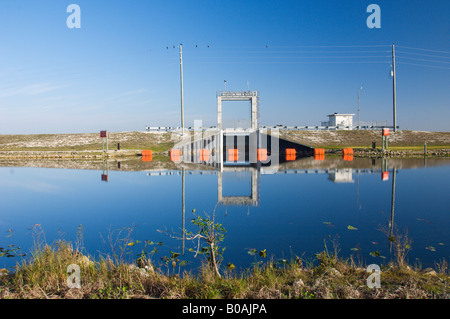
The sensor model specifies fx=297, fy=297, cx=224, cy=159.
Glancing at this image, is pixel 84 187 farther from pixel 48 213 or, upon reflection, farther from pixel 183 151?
pixel 183 151

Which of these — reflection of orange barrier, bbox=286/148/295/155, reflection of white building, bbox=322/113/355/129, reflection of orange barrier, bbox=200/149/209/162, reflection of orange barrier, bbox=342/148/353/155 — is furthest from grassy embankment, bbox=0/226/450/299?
reflection of white building, bbox=322/113/355/129

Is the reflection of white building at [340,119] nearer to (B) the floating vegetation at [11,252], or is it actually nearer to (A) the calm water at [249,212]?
(A) the calm water at [249,212]

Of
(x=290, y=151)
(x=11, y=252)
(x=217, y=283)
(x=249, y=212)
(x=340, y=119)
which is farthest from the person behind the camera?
(x=340, y=119)

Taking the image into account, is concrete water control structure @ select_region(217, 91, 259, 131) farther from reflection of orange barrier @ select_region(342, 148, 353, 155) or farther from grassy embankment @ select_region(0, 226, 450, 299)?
grassy embankment @ select_region(0, 226, 450, 299)

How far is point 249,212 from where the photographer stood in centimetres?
1322

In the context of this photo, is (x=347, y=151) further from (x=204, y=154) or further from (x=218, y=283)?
(x=218, y=283)

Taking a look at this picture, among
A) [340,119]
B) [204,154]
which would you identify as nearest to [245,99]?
[204,154]

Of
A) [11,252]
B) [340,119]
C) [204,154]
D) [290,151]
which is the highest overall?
[340,119]

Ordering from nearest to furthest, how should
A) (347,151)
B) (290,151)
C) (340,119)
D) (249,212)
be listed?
(249,212), (347,151), (290,151), (340,119)

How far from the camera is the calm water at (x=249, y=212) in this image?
891 centimetres

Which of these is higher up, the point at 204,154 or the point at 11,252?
the point at 204,154

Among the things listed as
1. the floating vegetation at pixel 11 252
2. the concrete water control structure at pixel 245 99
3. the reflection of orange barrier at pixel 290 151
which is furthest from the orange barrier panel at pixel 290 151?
the floating vegetation at pixel 11 252

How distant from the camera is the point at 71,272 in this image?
6.22m

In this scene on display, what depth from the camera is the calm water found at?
8906 mm
